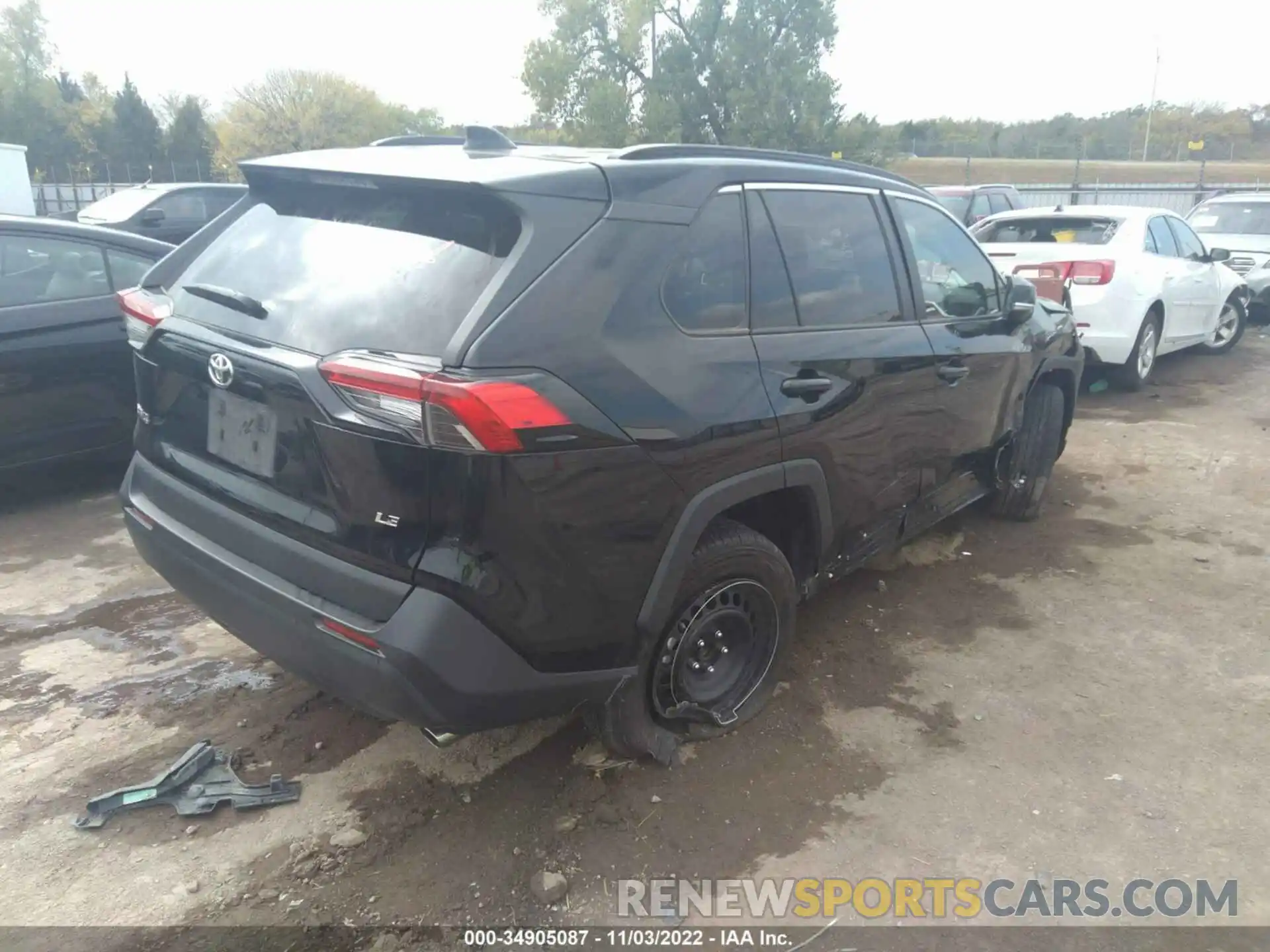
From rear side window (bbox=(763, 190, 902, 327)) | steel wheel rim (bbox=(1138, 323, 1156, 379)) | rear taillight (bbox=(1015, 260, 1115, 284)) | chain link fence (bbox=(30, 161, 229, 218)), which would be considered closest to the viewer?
rear side window (bbox=(763, 190, 902, 327))

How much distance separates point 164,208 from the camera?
12.2 m

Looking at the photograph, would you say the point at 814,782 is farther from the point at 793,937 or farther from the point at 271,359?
the point at 271,359

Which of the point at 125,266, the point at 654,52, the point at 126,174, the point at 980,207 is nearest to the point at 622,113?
the point at 654,52

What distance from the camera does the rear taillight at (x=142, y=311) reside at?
285 centimetres

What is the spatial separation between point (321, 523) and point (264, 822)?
3.39ft

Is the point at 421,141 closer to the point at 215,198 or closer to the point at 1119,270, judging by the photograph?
the point at 1119,270

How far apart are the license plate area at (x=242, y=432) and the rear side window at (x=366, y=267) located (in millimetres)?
198

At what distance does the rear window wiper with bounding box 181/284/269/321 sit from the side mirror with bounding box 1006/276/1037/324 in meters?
3.34

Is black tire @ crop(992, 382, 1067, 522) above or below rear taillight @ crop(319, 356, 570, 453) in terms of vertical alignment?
below

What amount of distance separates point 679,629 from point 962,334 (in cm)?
200

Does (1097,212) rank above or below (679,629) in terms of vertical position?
above

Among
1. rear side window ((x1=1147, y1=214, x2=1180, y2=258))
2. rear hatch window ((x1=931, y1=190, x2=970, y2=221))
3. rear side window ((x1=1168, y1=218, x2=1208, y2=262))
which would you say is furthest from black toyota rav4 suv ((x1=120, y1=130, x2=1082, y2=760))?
rear hatch window ((x1=931, y1=190, x2=970, y2=221))

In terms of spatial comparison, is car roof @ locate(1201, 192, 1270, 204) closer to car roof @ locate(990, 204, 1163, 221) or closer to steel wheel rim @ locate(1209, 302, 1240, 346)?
steel wheel rim @ locate(1209, 302, 1240, 346)

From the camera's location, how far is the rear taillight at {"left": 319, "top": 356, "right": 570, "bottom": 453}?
207cm
